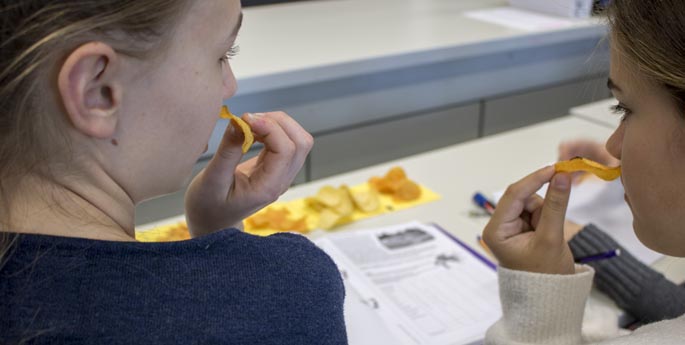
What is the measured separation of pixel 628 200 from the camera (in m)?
0.87

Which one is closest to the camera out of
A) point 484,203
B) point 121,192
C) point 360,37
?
point 121,192

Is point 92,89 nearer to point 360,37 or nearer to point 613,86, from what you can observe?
point 613,86

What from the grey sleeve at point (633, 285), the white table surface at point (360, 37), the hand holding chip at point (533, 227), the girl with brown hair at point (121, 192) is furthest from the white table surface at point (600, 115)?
the girl with brown hair at point (121, 192)

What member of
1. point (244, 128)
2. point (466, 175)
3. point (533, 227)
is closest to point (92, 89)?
point (244, 128)

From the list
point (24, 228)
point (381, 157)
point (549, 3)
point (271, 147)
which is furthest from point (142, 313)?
point (549, 3)

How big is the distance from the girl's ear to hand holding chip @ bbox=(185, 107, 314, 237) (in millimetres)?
278

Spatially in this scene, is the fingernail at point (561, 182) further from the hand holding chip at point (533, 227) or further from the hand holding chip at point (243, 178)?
the hand holding chip at point (243, 178)

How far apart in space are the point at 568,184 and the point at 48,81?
2.16 feet

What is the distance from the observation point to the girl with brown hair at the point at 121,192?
0.55 m

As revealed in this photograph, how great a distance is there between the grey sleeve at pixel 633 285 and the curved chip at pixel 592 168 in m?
0.20

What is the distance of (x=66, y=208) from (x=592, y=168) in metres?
0.67

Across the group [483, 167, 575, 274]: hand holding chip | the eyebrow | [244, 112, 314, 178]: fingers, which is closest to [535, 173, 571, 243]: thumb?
[483, 167, 575, 274]: hand holding chip

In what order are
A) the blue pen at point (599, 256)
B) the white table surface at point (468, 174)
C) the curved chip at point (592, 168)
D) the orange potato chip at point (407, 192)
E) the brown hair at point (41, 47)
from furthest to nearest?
the orange potato chip at point (407, 192)
the white table surface at point (468, 174)
the blue pen at point (599, 256)
the curved chip at point (592, 168)
the brown hair at point (41, 47)

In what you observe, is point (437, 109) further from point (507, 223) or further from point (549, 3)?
point (507, 223)
